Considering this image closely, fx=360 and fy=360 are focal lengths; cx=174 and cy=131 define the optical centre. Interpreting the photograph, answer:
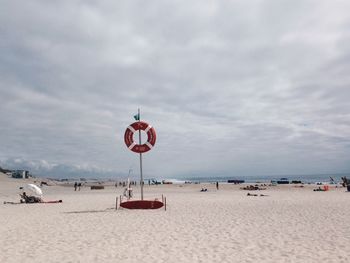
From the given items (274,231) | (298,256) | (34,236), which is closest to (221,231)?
(274,231)

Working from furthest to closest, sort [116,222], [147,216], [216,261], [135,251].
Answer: [147,216] → [116,222] → [135,251] → [216,261]

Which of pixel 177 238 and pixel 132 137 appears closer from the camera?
pixel 177 238

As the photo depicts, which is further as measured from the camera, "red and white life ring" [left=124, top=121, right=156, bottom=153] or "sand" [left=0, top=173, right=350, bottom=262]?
"red and white life ring" [left=124, top=121, right=156, bottom=153]

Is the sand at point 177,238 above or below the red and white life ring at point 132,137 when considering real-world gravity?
below

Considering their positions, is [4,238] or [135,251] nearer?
[135,251]

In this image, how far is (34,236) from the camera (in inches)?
399

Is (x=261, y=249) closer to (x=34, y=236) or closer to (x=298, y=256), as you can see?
(x=298, y=256)

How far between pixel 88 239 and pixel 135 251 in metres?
2.00

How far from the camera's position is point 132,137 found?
680 inches

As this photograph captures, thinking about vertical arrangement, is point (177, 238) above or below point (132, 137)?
below

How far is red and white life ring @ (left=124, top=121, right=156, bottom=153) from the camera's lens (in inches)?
670

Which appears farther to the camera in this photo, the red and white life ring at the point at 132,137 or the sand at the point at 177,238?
the red and white life ring at the point at 132,137

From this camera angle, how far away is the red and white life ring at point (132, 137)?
1702 cm

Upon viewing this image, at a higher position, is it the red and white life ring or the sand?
the red and white life ring
